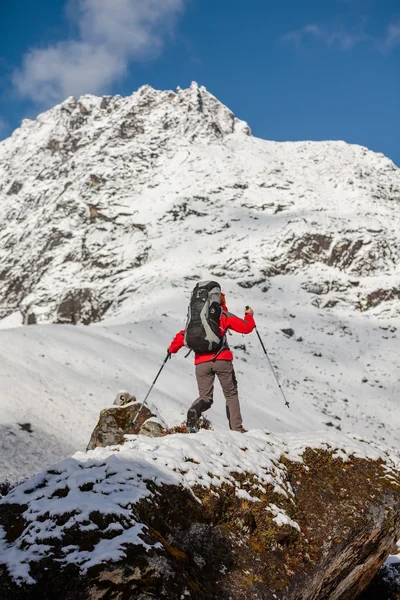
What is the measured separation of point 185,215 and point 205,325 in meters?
58.2

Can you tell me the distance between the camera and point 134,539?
3.21 m

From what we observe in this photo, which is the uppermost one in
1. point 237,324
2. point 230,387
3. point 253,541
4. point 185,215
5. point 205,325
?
point 185,215

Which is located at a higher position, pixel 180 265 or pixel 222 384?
pixel 180 265

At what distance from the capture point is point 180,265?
52.0m

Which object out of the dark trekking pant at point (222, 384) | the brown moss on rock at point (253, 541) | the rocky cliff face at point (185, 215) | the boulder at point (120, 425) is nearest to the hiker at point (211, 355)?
the dark trekking pant at point (222, 384)

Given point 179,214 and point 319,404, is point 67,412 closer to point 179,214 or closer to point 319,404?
point 319,404

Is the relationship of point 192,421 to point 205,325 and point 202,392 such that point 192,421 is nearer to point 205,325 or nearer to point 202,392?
point 202,392

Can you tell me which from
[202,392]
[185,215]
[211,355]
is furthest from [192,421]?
[185,215]

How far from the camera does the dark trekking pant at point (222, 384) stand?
6.86m

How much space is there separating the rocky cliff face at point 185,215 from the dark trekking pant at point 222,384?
40015mm

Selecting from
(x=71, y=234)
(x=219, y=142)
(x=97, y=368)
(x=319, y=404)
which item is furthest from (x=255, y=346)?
(x=219, y=142)

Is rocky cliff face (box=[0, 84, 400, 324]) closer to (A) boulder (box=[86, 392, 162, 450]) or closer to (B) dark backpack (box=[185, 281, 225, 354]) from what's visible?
(A) boulder (box=[86, 392, 162, 450])

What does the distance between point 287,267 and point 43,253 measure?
1513 inches

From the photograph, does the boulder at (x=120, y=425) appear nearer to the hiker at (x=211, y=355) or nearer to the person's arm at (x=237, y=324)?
the hiker at (x=211, y=355)
